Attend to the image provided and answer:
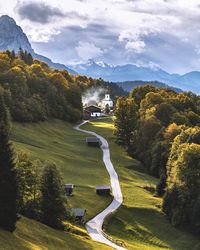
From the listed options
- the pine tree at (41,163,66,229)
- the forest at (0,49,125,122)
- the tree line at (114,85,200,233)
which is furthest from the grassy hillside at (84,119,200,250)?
the forest at (0,49,125,122)

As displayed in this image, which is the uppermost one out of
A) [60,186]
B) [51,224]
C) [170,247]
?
[60,186]

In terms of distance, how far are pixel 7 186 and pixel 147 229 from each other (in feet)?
92.1

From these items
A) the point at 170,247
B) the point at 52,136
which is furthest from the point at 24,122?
the point at 170,247

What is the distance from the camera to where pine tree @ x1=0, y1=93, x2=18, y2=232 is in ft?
133

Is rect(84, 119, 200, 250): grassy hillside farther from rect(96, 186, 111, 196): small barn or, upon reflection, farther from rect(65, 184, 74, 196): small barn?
rect(65, 184, 74, 196): small barn

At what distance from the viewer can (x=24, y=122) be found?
11569 cm

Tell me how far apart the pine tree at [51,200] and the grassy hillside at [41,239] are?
2.15 meters

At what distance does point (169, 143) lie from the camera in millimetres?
96562

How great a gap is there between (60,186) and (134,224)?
53.5ft

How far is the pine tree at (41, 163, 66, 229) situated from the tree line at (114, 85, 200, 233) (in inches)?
891

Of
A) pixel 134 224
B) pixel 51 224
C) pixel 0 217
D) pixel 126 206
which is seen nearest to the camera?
pixel 0 217

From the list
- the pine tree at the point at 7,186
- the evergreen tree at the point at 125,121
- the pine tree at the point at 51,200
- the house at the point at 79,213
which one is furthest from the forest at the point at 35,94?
the pine tree at the point at 7,186

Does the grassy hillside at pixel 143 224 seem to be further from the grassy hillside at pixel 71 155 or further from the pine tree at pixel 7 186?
the pine tree at pixel 7 186

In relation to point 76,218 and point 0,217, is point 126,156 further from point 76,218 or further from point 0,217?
point 0,217
